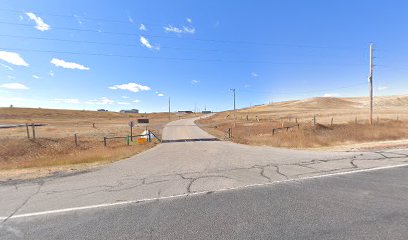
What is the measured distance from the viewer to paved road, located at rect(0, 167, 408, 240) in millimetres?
3936

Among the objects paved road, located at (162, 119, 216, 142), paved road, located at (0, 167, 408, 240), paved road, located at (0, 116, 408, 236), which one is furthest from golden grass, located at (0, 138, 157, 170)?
paved road, located at (0, 167, 408, 240)

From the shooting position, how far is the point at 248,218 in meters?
4.46

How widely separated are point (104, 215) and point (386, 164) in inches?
410

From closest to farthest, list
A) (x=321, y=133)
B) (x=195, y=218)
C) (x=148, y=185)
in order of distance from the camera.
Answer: (x=195, y=218) < (x=148, y=185) < (x=321, y=133)

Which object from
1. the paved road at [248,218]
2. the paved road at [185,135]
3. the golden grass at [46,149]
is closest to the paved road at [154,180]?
the paved road at [248,218]

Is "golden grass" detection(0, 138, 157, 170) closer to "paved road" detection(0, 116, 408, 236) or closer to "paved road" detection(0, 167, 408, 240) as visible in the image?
"paved road" detection(0, 116, 408, 236)

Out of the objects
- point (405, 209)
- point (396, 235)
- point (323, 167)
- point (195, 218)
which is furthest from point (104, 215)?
point (323, 167)

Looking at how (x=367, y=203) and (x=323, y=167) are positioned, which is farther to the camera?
(x=323, y=167)

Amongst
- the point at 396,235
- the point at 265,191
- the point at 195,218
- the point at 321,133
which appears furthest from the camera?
the point at 321,133

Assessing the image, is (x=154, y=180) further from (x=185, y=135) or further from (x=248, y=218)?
(x=185, y=135)

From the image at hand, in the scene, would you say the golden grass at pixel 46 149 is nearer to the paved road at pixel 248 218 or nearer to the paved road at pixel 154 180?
the paved road at pixel 154 180

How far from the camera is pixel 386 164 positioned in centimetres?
894

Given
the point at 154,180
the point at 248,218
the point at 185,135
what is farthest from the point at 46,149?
the point at 248,218

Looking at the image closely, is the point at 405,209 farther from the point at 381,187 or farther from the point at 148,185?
the point at 148,185
